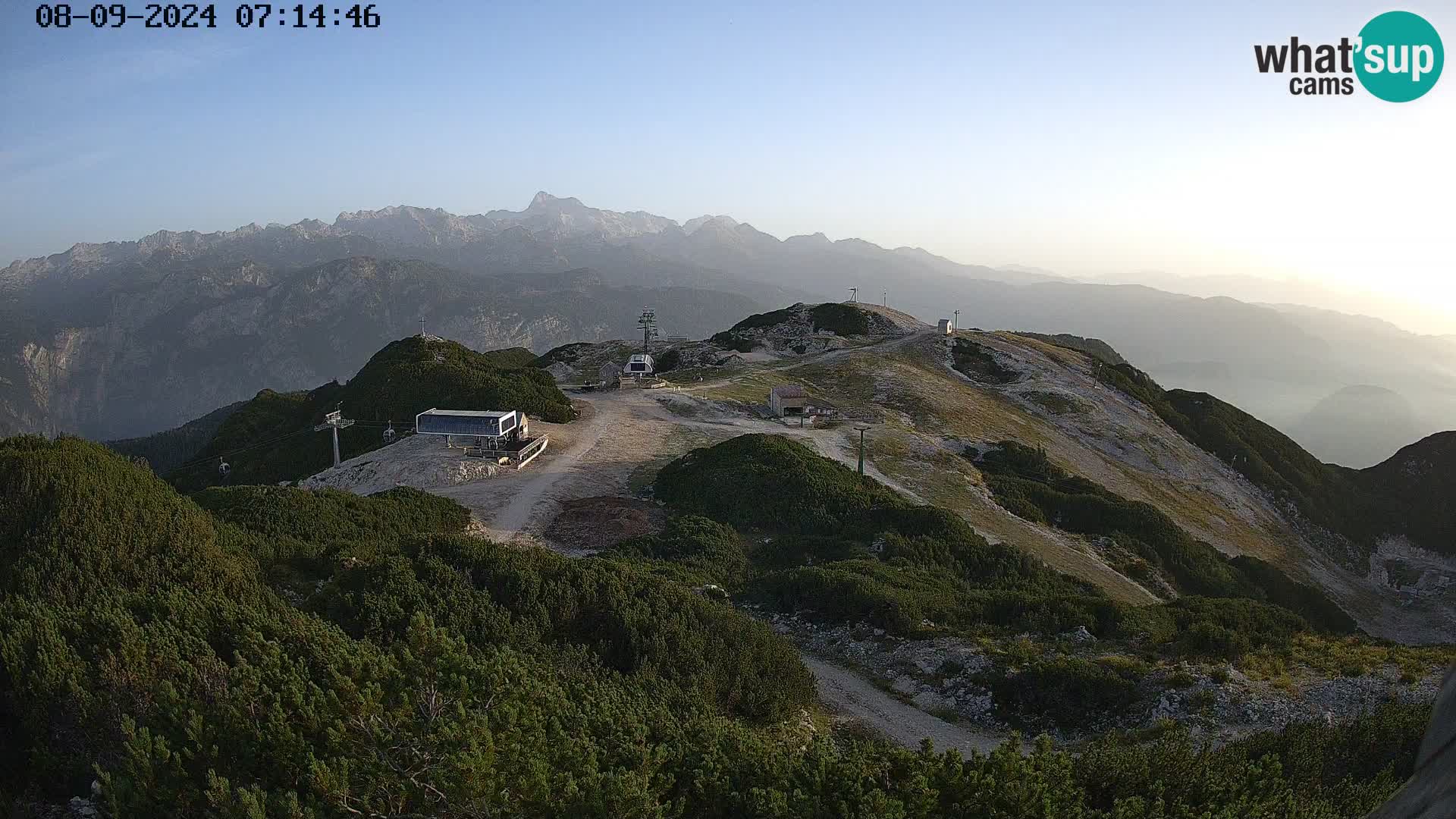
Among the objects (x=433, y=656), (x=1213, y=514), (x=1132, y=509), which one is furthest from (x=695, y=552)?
(x=1213, y=514)

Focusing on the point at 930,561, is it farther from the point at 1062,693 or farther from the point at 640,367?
the point at 640,367

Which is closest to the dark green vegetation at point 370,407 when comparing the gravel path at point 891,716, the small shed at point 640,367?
the small shed at point 640,367

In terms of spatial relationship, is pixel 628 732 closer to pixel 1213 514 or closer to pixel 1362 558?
pixel 1213 514

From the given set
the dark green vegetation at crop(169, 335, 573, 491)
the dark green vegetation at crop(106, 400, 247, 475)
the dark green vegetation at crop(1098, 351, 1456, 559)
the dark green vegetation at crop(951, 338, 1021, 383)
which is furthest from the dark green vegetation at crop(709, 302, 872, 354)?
the dark green vegetation at crop(106, 400, 247, 475)

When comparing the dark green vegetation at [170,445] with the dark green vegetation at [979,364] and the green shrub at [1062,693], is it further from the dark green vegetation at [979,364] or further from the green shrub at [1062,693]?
the green shrub at [1062,693]

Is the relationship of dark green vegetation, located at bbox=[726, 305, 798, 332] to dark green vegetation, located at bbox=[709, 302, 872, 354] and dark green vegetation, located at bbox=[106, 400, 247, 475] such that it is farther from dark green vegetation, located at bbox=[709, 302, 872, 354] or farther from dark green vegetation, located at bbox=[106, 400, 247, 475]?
dark green vegetation, located at bbox=[106, 400, 247, 475]

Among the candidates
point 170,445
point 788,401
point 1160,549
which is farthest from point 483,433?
point 170,445

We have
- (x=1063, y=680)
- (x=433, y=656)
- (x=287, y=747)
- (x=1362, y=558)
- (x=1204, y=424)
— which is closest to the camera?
(x=287, y=747)

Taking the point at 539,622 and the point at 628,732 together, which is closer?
the point at 628,732

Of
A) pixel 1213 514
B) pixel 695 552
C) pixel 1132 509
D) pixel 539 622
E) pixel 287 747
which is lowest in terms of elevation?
pixel 1213 514
